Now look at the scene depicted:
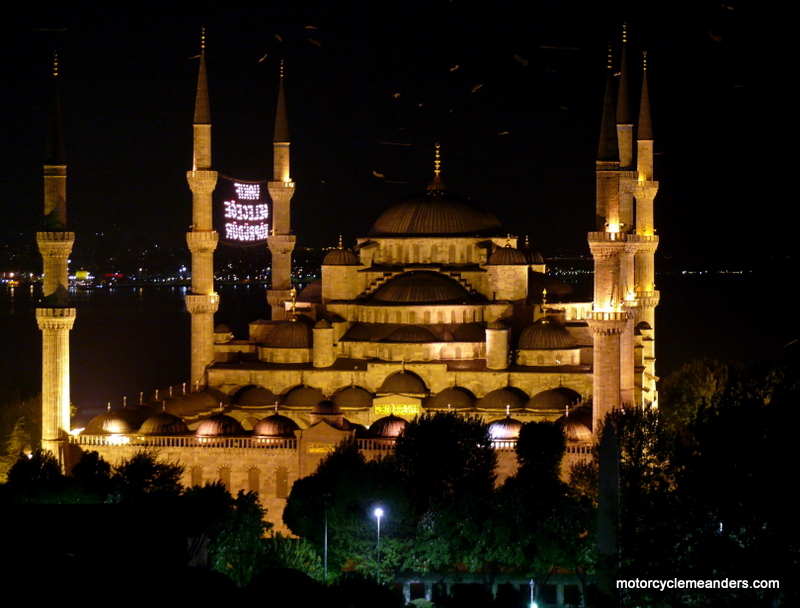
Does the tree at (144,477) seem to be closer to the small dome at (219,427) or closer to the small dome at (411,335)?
the small dome at (219,427)

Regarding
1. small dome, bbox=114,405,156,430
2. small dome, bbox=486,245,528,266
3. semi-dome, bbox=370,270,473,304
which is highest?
small dome, bbox=486,245,528,266

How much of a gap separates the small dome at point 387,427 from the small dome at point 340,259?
26.4ft

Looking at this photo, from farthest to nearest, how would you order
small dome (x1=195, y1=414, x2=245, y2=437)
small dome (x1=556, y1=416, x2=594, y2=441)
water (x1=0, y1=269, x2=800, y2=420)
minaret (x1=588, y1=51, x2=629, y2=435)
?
1. water (x1=0, y1=269, x2=800, y2=420)
2. small dome (x1=195, y1=414, x2=245, y2=437)
3. minaret (x1=588, y1=51, x2=629, y2=435)
4. small dome (x1=556, y1=416, x2=594, y2=441)

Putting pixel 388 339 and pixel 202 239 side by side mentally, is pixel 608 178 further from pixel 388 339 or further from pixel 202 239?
pixel 202 239

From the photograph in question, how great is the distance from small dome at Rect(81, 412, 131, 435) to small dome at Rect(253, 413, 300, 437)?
2.90 metres

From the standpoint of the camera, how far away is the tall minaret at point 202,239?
4219 centimetres

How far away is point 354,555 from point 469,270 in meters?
16.1

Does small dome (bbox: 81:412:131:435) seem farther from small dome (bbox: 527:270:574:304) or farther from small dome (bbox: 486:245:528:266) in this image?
small dome (bbox: 527:270:574:304)

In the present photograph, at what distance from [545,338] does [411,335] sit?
3.29m

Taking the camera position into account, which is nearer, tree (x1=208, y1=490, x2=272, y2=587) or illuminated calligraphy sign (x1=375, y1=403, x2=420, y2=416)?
tree (x1=208, y1=490, x2=272, y2=587)

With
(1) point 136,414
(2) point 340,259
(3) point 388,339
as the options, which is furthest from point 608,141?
(1) point 136,414

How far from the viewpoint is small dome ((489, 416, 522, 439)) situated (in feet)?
117

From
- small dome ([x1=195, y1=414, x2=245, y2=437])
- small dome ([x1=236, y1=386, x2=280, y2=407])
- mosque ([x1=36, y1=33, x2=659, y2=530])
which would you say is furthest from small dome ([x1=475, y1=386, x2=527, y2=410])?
small dome ([x1=195, y1=414, x2=245, y2=437])

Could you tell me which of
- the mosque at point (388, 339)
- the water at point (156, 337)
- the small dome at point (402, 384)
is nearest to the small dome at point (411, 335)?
the mosque at point (388, 339)
